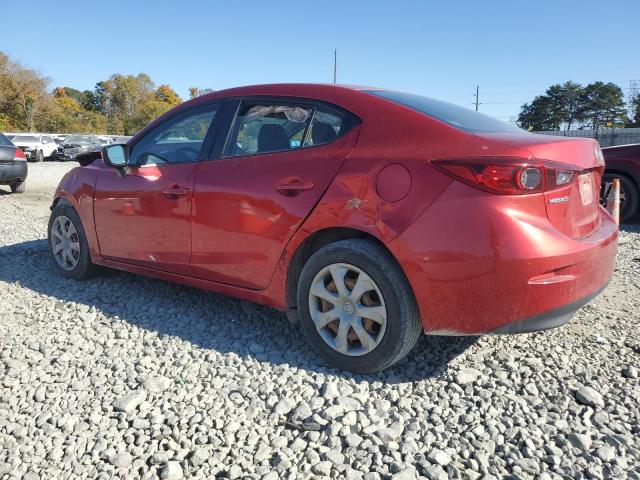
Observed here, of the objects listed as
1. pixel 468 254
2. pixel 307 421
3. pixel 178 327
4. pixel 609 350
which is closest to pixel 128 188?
pixel 178 327

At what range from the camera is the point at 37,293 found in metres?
4.38

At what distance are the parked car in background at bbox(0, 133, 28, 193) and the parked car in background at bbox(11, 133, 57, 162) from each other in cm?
1796

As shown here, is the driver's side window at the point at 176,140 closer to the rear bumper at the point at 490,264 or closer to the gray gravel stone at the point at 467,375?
the rear bumper at the point at 490,264

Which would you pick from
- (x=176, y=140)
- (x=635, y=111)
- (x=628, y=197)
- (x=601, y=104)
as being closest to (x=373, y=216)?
(x=176, y=140)

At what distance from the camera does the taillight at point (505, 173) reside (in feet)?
7.93

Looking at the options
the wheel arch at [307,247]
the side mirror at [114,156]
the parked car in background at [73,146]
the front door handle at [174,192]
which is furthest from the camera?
the parked car in background at [73,146]

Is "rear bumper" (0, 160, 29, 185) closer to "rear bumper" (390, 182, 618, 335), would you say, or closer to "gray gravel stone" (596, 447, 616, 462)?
"rear bumper" (390, 182, 618, 335)

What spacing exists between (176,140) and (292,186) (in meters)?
1.38

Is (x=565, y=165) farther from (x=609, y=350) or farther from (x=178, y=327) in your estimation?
(x=178, y=327)

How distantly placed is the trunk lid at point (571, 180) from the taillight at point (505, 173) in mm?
49

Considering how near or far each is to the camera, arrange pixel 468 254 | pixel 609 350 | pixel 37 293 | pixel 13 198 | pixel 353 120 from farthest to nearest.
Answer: pixel 13 198
pixel 37 293
pixel 609 350
pixel 353 120
pixel 468 254

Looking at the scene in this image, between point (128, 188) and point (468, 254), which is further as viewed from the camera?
point (128, 188)

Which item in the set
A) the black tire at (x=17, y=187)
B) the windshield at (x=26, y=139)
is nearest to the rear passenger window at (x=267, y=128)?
the black tire at (x=17, y=187)

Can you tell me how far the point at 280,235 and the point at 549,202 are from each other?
1.46 m
